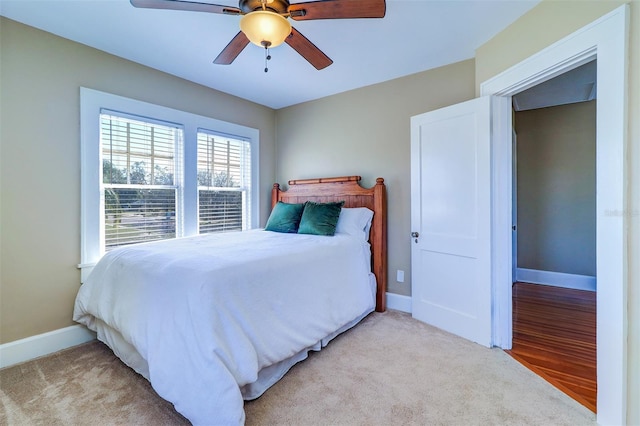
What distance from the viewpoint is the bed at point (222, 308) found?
1.46m

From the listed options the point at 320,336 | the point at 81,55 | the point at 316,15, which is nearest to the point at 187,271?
the point at 320,336

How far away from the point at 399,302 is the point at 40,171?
349cm

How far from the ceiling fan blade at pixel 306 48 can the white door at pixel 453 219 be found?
128cm

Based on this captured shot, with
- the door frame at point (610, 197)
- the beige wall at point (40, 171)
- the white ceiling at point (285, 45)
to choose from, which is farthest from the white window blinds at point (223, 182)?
the door frame at point (610, 197)

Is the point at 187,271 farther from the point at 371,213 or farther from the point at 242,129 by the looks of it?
the point at 242,129

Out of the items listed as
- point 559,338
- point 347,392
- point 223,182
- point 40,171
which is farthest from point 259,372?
point 559,338

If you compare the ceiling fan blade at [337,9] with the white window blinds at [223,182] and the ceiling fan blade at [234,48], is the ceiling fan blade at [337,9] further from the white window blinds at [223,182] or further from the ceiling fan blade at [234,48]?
the white window blinds at [223,182]

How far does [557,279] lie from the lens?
4.11 metres

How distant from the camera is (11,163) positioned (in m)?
2.16

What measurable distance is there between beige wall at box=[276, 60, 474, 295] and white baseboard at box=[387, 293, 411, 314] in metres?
0.06

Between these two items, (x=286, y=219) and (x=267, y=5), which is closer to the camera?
(x=267, y=5)

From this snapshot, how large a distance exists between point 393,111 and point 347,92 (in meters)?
0.69

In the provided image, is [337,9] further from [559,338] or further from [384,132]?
[559,338]

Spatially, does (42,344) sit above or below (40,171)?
below
